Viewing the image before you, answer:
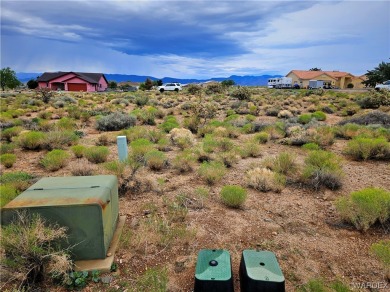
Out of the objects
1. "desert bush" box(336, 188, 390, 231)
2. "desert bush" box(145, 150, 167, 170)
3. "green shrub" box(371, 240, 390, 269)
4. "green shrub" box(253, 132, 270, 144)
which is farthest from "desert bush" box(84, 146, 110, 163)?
"green shrub" box(371, 240, 390, 269)

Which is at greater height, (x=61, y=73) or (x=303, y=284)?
(x=61, y=73)

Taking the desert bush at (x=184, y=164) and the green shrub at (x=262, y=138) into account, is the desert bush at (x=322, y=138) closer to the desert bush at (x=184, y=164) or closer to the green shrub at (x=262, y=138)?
the green shrub at (x=262, y=138)

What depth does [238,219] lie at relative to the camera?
502 cm

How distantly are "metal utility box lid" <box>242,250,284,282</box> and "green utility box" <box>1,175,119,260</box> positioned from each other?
6.17ft

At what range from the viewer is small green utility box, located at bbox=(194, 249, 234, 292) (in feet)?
9.53

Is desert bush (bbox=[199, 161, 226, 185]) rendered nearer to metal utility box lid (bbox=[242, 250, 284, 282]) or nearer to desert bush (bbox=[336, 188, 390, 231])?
desert bush (bbox=[336, 188, 390, 231])

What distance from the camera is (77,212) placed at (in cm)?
342

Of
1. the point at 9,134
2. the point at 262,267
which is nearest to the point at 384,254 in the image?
the point at 262,267

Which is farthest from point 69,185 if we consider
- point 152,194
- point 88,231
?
point 152,194

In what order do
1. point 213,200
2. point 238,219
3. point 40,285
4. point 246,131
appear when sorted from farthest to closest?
point 246,131
point 213,200
point 238,219
point 40,285

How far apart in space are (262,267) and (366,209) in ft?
8.66

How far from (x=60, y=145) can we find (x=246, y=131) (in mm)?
7896

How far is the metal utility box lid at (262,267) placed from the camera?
2.92 metres

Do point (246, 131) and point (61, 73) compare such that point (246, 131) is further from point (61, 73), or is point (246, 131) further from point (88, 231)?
point (61, 73)
